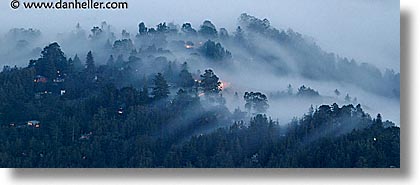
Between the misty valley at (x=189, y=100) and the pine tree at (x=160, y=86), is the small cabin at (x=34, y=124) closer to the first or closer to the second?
the misty valley at (x=189, y=100)

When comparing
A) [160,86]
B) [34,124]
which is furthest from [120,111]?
[34,124]

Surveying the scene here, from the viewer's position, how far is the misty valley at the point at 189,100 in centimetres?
284

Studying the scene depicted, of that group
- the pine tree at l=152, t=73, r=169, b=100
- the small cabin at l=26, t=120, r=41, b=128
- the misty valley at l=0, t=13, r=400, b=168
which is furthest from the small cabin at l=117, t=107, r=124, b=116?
the small cabin at l=26, t=120, r=41, b=128

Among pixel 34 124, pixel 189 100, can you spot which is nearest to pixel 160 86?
pixel 189 100

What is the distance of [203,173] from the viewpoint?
113 inches

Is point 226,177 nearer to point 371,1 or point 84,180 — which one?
point 84,180

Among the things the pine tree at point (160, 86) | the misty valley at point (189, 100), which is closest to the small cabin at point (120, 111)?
the misty valley at point (189, 100)

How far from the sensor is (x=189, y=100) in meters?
2.88

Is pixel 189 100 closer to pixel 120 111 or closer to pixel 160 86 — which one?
pixel 160 86

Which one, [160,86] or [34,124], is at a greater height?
[160,86]

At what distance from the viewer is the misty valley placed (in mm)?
2844

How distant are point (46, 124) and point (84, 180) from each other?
0.68 feet

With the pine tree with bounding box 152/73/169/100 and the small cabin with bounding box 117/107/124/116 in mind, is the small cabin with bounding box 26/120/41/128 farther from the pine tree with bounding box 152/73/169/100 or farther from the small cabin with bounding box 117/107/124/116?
the pine tree with bounding box 152/73/169/100

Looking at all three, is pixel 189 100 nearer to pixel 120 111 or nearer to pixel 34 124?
pixel 120 111
